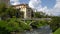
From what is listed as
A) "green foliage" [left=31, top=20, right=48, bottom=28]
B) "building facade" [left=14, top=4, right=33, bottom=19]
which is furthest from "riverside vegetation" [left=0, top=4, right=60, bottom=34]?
"building facade" [left=14, top=4, right=33, bottom=19]

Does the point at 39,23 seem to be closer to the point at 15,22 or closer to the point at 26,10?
the point at 15,22

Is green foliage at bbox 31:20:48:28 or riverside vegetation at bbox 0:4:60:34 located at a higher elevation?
riverside vegetation at bbox 0:4:60:34

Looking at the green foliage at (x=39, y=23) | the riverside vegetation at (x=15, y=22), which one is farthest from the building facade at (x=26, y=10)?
the riverside vegetation at (x=15, y=22)

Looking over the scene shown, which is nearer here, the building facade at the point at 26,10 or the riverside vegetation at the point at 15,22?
the riverside vegetation at the point at 15,22

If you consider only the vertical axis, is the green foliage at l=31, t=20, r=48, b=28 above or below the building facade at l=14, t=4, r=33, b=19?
below

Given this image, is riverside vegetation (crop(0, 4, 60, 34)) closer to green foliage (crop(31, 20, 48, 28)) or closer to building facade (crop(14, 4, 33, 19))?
green foliage (crop(31, 20, 48, 28))

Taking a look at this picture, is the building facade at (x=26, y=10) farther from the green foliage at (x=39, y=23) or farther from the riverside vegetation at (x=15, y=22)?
the riverside vegetation at (x=15, y=22)

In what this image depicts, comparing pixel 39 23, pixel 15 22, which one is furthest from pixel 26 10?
pixel 15 22

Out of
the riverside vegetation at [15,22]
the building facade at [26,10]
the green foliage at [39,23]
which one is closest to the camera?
the riverside vegetation at [15,22]

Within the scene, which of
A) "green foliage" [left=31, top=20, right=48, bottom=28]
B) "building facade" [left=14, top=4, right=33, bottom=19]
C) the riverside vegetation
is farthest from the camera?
"building facade" [left=14, top=4, right=33, bottom=19]

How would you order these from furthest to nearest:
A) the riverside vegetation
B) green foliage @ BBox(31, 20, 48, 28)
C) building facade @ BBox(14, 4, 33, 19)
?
building facade @ BBox(14, 4, 33, 19)
green foliage @ BBox(31, 20, 48, 28)
the riverside vegetation

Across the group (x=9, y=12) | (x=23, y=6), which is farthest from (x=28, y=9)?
(x=9, y=12)

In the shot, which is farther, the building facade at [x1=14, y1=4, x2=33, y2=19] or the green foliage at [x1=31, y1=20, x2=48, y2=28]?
the building facade at [x1=14, y1=4, x2=33, y2=19]

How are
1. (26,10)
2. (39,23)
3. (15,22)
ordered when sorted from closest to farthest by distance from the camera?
(15,22) → (39,23) → (26,10)
